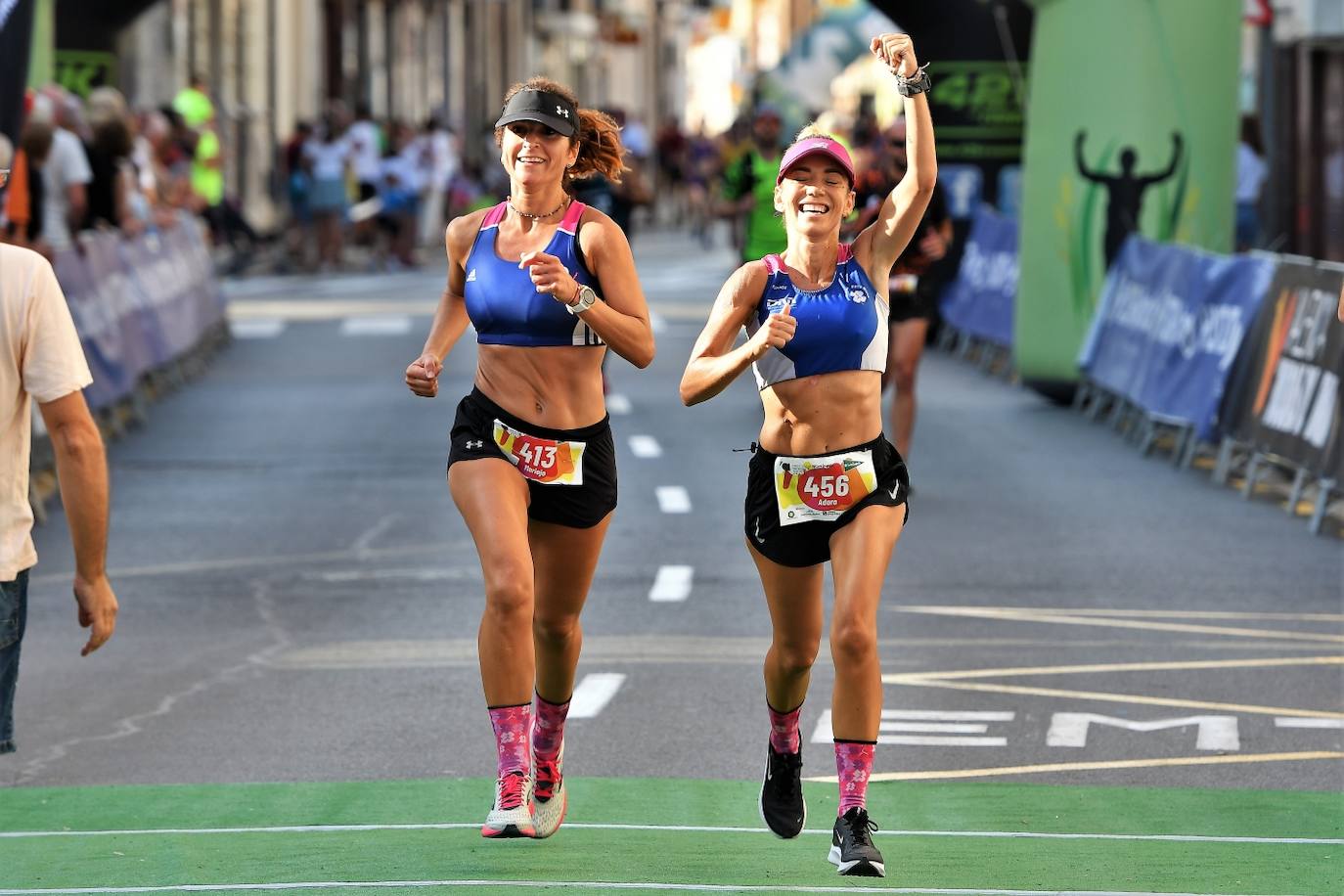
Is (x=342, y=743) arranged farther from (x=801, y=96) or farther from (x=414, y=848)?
(x=801, y=96)

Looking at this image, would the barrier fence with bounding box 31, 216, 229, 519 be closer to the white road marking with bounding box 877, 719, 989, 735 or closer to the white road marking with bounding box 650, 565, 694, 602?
the white road marking with bounding box 650, 565, 694, 602

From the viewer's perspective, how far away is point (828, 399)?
7223mm

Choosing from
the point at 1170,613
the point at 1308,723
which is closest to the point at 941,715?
the point at 1308,723

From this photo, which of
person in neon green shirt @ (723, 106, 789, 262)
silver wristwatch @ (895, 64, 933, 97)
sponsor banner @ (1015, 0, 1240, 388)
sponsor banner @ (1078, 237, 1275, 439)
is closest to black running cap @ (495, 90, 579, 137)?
silver wristwatch @ (895, 64, 933, 97)

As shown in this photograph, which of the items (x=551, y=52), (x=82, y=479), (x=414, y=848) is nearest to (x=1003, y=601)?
(x=414, y=848)

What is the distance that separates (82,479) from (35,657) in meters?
5.09

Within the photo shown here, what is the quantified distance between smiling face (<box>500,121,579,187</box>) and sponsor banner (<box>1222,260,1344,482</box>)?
307 inches

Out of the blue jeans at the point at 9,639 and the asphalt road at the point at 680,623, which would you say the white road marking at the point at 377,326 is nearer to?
the asphalt road at the point at 680,623

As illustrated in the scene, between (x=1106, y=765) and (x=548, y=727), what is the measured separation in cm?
227

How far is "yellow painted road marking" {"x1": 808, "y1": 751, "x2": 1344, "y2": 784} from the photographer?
29.4ft

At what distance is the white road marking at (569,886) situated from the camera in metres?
6.86

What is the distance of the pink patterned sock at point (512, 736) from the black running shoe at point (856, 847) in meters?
0.82

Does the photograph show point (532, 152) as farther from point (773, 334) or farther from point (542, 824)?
point (542, 824)

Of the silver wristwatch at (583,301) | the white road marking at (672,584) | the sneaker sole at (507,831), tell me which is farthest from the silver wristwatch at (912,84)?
the white road marking at (672,584)
